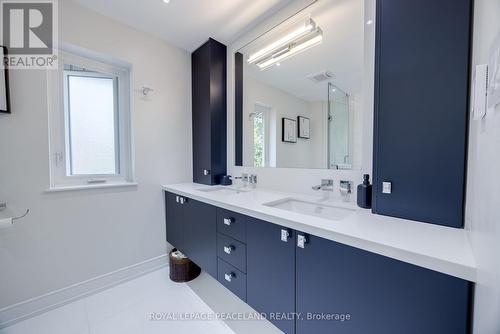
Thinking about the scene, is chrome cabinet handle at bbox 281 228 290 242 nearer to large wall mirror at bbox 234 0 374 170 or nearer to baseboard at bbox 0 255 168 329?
large wall mirror at bbox 234 0 374 170

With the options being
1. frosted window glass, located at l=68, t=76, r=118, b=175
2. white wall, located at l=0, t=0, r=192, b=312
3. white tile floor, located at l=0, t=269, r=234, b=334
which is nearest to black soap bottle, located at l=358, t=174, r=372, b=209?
white tile floor, located at l=0, t=269, r=234, b=334

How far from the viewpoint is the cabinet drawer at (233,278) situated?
130cm

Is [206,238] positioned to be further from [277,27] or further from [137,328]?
[277,27]

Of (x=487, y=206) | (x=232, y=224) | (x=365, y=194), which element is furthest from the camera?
(x=232, y=224)

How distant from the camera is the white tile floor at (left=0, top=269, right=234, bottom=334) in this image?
138 cm

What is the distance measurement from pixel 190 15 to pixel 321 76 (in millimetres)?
1281

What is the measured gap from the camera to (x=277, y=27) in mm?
1735

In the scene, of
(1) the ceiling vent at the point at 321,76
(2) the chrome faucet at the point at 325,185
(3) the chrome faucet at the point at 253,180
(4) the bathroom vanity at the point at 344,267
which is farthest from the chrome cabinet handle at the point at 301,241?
(1) the ceiling vent at the point at 321,76

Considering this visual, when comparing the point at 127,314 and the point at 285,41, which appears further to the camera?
the point at 285,41

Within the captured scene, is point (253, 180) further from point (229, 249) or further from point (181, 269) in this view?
point (181, 269)

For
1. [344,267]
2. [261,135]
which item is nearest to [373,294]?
[344,267]

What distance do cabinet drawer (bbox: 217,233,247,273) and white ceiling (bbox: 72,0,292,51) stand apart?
1.86 metres

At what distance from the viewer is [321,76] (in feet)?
5.07

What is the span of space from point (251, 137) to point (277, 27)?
1.00m
